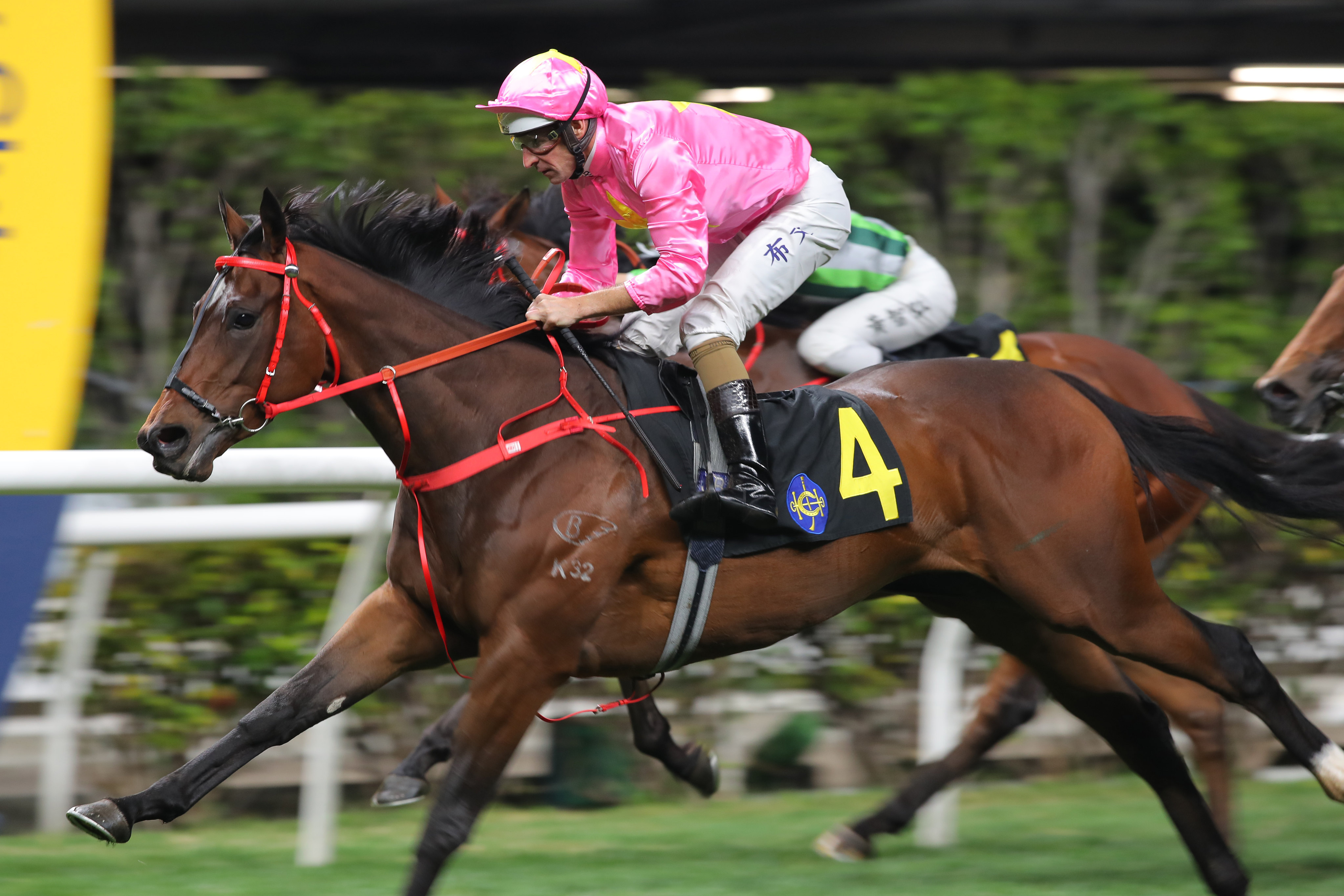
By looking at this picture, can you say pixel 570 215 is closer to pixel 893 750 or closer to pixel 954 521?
pixel 954 521

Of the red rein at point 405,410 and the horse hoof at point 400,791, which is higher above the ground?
the red rein at point 405,410

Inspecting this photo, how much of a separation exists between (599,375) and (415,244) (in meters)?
0.51

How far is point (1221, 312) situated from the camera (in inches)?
225

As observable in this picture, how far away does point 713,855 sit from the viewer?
4227 millimetres

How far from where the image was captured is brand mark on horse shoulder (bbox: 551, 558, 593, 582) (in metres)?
3.15

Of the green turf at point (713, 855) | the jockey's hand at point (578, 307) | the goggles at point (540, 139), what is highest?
the goggles at point (540, 139)

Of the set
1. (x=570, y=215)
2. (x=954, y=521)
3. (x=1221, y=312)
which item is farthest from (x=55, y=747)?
(x=1221, y=312)

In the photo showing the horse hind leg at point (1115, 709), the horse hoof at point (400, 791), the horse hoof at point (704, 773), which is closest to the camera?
the horse hind leg at point (1115, 709)

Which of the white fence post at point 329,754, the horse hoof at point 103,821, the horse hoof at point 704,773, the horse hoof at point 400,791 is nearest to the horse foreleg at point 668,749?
the horse hoof at point 704,773

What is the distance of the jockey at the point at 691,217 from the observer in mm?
3205

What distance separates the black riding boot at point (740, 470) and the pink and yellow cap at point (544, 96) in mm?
675

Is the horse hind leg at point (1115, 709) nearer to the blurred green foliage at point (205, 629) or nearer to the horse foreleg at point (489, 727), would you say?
the horse foreleg at point (489, 727)

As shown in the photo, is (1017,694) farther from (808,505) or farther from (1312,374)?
(808,505)

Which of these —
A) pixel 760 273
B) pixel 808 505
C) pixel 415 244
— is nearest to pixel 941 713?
pixel 808 505
